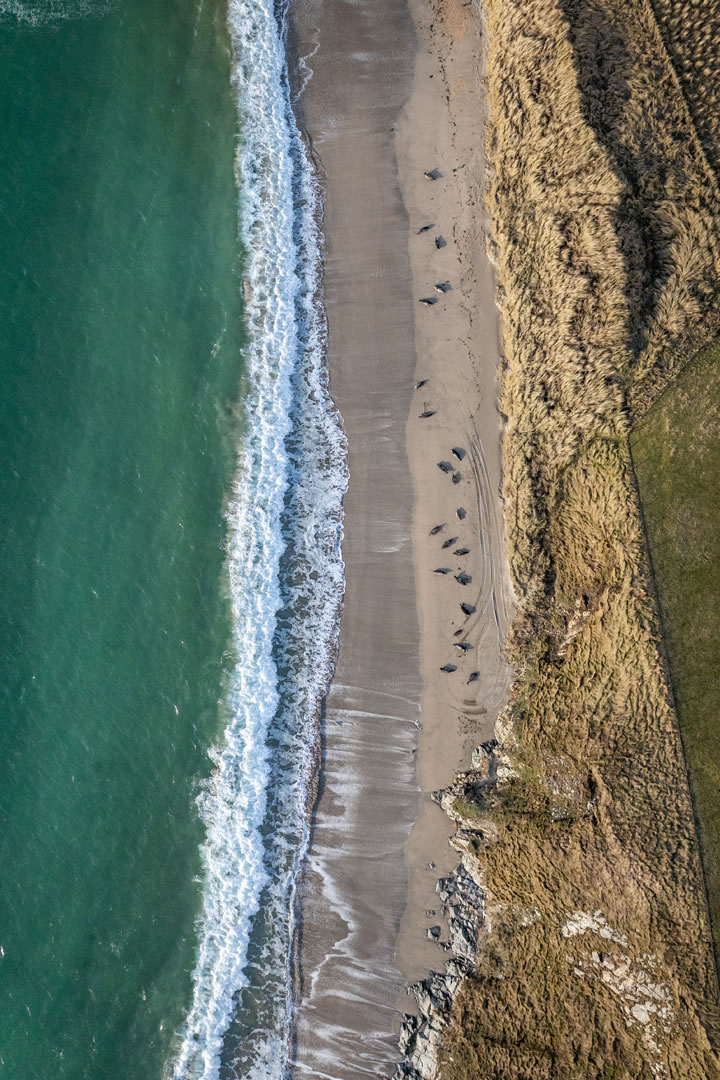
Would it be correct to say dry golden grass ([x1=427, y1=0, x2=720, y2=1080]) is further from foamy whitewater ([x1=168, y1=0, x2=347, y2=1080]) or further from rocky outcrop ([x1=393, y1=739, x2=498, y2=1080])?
foamy whitewater ([x1=168, y1=0, x2=347, y2=1080])

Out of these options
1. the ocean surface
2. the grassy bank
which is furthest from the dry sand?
the grassy bank

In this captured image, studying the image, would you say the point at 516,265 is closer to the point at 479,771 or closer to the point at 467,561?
the point at 467,561

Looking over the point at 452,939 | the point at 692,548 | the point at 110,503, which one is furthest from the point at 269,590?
the point at 692,548

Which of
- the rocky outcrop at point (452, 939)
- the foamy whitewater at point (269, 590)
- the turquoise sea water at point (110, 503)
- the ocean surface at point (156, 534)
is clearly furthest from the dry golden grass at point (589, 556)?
the turquoise sea water at point (110, 503)

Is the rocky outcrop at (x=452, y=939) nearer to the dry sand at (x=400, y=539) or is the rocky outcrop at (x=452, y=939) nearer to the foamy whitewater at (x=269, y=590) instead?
the dry sand at (x=400, y=539)

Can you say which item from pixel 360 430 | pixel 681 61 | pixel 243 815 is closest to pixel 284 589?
pixel 360 430

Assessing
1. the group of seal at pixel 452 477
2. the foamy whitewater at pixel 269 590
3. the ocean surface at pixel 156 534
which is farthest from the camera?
the ocean surface at pixel 156 534
